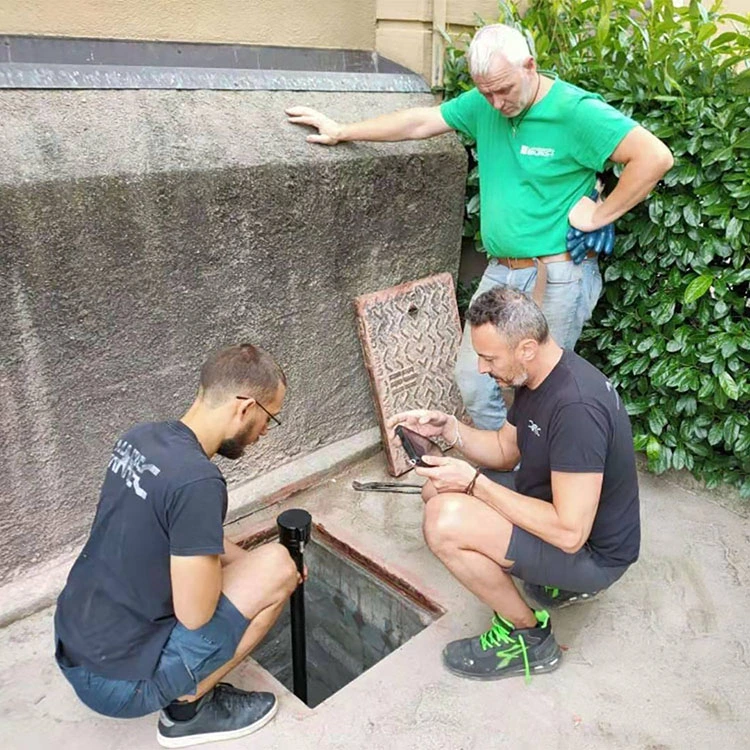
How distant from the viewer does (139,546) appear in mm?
1849

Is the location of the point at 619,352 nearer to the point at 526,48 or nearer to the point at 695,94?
the point at 695,94

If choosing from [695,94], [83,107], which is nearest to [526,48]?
[695,94]

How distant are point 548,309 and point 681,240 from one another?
677 mm

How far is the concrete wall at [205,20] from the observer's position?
2885 millimetres

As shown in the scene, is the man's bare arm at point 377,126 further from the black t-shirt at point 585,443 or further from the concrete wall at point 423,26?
the black t-shirt at point 585,443

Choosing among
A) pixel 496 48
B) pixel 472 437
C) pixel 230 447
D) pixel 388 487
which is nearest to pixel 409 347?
pixel 388 487

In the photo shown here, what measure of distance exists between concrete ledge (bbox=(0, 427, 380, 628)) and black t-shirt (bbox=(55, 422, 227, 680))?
0.72 metres

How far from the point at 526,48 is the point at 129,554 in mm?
2261

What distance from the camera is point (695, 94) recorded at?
122 inches

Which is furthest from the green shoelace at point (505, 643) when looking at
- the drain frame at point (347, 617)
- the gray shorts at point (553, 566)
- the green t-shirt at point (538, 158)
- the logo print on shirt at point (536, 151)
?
the logo print on shirt at point (536, 151)

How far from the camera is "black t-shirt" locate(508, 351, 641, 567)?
208 cm

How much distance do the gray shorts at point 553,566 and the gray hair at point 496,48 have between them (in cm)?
171

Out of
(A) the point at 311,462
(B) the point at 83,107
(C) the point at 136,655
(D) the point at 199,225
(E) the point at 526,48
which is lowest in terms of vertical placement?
(A) the point at 311,462

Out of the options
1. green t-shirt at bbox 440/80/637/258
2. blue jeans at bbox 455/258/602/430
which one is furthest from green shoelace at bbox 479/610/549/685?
green t-shirt at bbox 440/80/637/258
